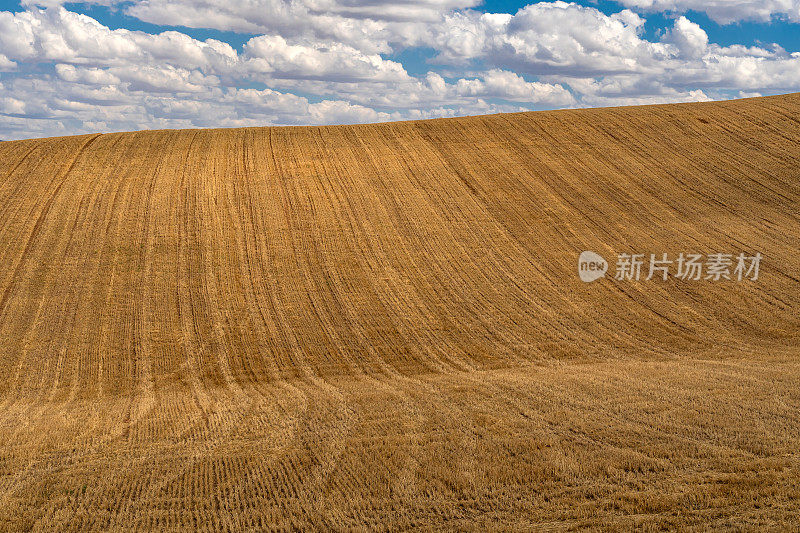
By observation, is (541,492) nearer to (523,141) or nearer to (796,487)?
(796,487)

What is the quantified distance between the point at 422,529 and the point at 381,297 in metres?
16.5

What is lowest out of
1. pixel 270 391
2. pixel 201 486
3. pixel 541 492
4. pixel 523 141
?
pixel 270 391

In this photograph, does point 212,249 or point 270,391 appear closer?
point 270,391

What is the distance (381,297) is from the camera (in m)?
24.8

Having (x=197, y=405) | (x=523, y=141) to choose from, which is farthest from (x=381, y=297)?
(x=523, y=141)

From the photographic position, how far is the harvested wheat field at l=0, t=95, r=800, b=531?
975 cm

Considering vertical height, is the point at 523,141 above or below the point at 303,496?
above

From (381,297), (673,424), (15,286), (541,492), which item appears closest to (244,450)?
(541,492)

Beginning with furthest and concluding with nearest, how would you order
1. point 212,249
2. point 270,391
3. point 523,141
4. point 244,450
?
point 523,141, point 212,249, point 270,391, point 244,450

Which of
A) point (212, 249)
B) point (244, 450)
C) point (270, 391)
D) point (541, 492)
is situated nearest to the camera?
point (541, 492)

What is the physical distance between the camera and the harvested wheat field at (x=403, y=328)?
9750 millimetres

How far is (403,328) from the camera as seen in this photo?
2256cm

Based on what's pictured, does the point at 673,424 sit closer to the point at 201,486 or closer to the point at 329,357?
the point at 201,486

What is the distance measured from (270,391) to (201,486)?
23.1 ft
